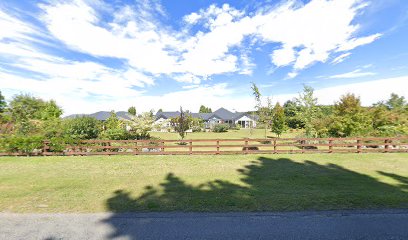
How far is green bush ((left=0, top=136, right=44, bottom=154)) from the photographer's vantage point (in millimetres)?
12914

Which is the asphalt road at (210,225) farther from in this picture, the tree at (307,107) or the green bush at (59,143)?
the tree at (307,107)

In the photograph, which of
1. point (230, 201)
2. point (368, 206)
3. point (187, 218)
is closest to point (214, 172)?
point (230, 201)

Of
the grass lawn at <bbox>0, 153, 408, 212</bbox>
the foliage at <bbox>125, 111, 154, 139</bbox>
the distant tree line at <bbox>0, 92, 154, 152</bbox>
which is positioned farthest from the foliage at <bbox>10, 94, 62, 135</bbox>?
the grass lawn at <bbox>0, 153, 408, 212</bbox>

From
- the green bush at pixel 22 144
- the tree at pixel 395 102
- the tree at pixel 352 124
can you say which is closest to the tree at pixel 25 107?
the green bush at pixel 22 144

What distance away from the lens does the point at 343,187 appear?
638 cm

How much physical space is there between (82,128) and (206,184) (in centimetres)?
1260

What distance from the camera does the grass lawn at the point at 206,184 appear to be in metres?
5.25

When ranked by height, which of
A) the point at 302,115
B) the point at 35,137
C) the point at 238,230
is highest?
the point at 302,115

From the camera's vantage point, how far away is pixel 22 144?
12.9m

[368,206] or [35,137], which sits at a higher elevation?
[35,137]

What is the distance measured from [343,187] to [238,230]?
4281mm

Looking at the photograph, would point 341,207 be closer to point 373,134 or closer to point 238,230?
point 238,230

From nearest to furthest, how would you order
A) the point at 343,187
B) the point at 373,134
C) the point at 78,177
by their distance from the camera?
the point at 343,187 → the point at 78,177 → the point at 373,134

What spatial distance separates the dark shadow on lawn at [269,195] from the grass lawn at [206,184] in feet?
0.08
